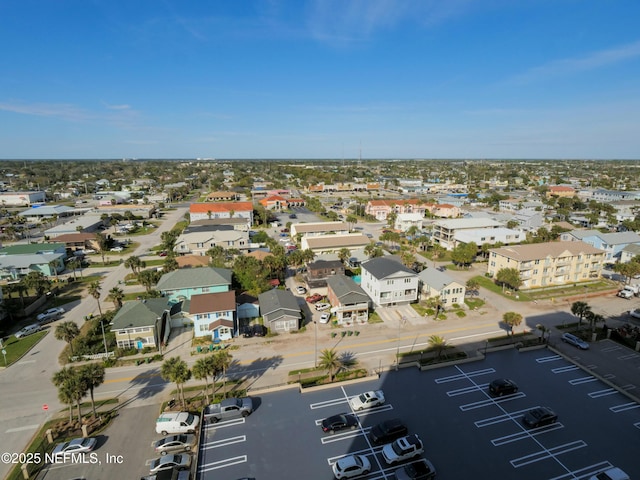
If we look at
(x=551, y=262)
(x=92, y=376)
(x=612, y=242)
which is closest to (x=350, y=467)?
(x=92, y=376)

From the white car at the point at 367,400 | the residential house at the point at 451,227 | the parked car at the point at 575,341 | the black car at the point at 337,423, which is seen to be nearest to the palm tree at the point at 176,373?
the black car at the point at 337,423

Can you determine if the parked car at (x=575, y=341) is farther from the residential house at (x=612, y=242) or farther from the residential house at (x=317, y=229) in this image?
the residential house at (x=317, y=229)

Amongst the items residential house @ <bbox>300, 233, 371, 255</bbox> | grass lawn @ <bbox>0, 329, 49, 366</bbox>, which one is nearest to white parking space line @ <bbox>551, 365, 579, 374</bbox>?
residential house @ <bbox>300, 233, 371, 255</bbox>

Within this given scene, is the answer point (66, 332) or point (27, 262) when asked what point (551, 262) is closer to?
point (66, 332)

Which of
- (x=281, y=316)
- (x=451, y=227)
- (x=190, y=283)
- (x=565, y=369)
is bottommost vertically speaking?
(x=565, y=369)

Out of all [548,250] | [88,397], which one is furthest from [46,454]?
[548,250]

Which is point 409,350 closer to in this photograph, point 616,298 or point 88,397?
point 88,397

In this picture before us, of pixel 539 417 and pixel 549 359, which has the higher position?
pixel 539 417
